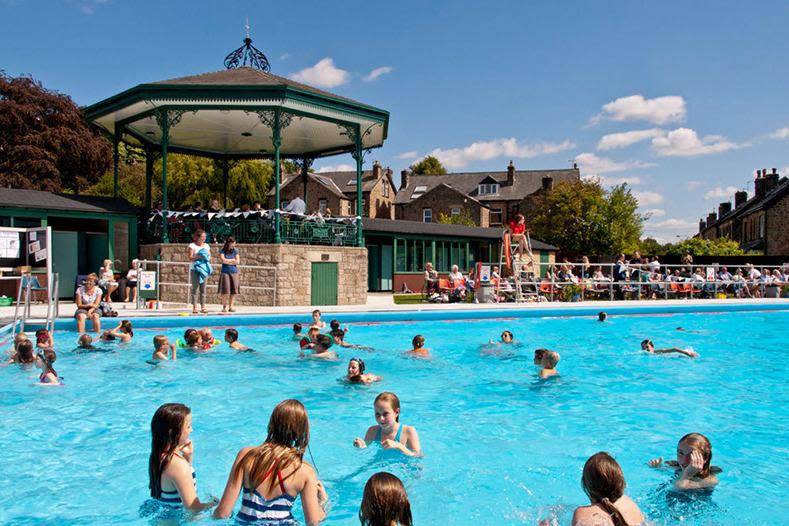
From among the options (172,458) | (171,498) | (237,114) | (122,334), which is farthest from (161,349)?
(237,114)

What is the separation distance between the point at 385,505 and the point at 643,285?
2262 cm

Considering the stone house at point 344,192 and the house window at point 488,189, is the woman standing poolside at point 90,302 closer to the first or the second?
the stone house at point 344,192

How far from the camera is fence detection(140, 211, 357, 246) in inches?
698

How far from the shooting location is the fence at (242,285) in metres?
17.1

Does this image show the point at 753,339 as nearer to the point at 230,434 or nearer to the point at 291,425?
the point at 230,434

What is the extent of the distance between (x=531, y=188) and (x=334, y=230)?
39.7 metres

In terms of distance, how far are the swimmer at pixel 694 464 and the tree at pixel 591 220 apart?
39.2 metres

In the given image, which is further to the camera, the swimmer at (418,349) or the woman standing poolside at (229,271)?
the woman standing poolside at (229,271)

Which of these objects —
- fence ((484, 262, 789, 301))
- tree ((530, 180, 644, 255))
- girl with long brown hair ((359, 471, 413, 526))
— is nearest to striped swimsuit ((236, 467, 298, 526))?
girl with long brown hair ((359, 471, 413, 526))

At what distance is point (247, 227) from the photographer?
17.9 m

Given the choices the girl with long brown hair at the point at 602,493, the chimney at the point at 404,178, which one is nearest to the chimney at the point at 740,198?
the chimney at the point at 404,178

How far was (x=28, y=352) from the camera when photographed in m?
8.87

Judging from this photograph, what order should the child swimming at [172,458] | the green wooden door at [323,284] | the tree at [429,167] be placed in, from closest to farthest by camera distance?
the child swimming at [172,458]
the green wooden door at [323,284]
the tree at [429,167]

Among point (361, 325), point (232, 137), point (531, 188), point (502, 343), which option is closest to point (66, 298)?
point (232, 137)
